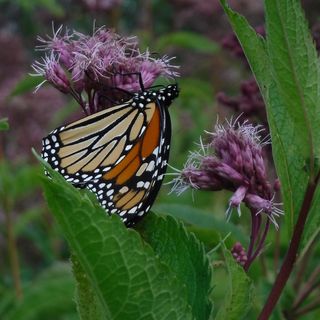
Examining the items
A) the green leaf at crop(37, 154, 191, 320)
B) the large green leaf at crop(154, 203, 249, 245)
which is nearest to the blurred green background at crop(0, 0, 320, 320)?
the large green leaf at crop(154, 203, 249, 245)

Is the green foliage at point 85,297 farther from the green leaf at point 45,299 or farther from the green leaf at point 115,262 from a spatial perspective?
the green leaf at point 45,299

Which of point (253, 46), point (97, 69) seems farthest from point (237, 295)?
point (97, 69)

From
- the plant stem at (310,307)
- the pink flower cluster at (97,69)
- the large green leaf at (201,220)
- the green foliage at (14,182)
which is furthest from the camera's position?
the green foliage at (14,182)


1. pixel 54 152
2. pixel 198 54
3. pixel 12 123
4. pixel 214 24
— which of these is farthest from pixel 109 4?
pixel 198 54

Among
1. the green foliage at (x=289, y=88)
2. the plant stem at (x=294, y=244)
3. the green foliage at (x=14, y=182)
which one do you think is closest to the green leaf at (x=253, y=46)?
the green foliage at (x=289, y=88)

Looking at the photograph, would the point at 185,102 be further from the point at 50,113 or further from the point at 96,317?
the point at 96,317

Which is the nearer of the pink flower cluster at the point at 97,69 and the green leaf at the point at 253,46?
the green leaf at the point at 253,46
